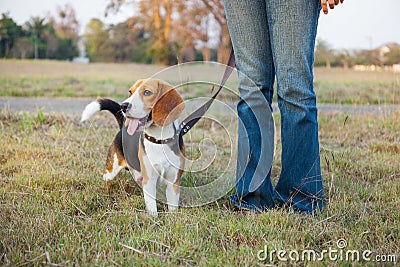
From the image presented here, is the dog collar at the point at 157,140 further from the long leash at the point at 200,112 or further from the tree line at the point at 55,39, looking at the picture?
the tree line at the point at 55,39

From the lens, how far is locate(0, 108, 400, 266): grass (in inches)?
67.8

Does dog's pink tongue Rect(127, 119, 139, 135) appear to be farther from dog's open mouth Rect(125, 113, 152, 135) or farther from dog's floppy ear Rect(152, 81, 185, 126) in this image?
dog's floppy ear Rect(152, 81, 185, 126)

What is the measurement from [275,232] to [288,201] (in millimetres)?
388

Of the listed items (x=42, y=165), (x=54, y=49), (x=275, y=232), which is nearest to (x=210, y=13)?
(x=54, y=49)

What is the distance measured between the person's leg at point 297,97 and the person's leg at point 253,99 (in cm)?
8

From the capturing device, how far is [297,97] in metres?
2.17

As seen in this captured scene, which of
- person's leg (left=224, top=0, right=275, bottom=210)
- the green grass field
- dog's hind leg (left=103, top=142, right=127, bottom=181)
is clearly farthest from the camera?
dog's hind leg (left=103, top=142, right=127, bottom=181)

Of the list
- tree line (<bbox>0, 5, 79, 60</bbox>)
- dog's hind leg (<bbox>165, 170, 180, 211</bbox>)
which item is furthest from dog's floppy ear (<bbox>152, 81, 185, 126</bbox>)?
tree line (<bbox>0, 5, 79, 60</bbox>)

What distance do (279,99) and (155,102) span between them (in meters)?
0.67

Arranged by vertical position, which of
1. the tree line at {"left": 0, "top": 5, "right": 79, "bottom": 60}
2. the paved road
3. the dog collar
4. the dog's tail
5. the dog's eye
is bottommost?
the paved road

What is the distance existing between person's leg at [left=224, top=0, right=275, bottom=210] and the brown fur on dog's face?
38 cm

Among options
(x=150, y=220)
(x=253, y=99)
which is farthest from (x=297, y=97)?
(x=150, y=220)

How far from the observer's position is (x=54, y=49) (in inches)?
824

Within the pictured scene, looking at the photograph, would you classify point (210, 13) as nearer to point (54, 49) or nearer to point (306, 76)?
point (54, 49)
